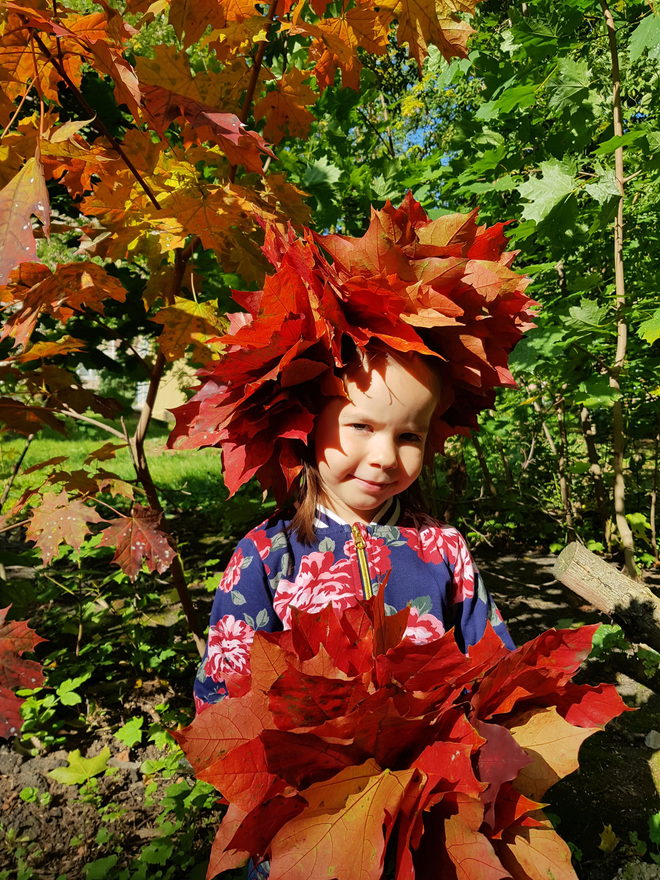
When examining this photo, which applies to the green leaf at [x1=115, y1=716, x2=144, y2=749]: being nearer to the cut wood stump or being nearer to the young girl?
the young girl

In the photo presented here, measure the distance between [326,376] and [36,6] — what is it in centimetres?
88

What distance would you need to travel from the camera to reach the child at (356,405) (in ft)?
3.51

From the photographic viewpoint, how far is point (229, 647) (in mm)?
1240

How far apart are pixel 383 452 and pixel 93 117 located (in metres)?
0.90

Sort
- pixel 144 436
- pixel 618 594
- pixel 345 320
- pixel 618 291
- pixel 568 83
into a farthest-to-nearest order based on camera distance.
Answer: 1. pixel 618 291
2. pixel 568 83
3. pixel 618 594
4. pixel 144 436
5. pixel 345 320

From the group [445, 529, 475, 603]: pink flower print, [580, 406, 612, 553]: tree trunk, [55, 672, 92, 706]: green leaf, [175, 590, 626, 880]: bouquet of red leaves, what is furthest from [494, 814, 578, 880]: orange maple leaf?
[580, 406, 612, 553]: tree trunk

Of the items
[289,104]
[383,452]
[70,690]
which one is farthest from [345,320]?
[70,690]

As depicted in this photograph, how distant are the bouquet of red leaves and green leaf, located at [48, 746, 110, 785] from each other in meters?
1.47

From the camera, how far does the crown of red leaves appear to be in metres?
1.06

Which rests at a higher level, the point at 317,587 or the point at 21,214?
the point at 21,214

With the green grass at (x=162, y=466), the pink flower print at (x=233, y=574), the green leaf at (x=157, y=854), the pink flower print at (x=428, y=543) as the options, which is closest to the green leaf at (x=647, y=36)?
the pink flower print at (x=428, y=543)

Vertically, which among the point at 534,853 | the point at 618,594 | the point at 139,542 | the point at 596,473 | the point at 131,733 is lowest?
the point at 131,733

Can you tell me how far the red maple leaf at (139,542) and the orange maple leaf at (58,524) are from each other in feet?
0.22

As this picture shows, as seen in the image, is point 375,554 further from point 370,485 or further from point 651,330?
point 651,330
